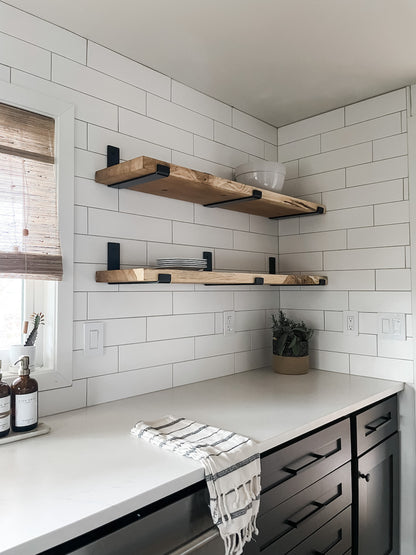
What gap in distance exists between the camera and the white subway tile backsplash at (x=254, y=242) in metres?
2.35

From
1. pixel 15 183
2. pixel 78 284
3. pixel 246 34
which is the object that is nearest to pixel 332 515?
pixel 78 284

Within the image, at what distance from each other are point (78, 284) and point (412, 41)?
5.31ft

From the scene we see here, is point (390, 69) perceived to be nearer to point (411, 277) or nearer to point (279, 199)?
point (279, 199)

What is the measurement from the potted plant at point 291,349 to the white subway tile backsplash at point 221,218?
59cm

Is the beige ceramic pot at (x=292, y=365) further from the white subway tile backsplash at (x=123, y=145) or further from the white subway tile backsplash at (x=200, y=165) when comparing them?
the white subway tile backsplash at (x=123, y=145)

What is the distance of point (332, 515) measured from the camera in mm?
1615

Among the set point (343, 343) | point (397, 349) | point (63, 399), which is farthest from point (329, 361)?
point (63, 399)

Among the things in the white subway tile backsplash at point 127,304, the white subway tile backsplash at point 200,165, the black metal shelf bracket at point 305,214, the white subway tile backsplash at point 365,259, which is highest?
the white subway tile backsplash at point 200,165

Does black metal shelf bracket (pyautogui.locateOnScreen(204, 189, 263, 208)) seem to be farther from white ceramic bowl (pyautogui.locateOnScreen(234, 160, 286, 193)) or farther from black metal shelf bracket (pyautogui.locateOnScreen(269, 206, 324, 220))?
black metal shelf bracket (pyautogui.locateOnScreen(269, 206, 324, 220))

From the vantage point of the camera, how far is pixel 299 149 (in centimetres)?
251

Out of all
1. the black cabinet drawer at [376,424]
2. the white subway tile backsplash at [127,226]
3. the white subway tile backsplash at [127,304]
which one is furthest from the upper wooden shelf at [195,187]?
the black cabinet drawer at [376,424]

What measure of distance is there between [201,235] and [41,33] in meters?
1.05

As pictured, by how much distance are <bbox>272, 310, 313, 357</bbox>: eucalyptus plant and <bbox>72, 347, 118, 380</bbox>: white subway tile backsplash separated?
915mm

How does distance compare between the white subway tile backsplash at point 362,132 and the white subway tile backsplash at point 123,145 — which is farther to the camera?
the white subway tile backsplash at point 362,132
